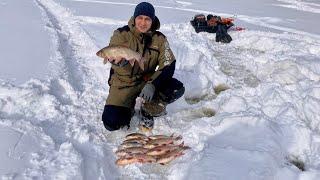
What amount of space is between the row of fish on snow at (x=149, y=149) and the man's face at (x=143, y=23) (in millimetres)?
1231

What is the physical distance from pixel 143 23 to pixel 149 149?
1488mm

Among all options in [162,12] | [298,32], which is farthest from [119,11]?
[298,32]

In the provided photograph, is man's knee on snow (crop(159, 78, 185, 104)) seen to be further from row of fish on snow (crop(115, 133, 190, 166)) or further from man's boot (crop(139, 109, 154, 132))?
row of fish on snow (crop(115, 133, 190, 166))

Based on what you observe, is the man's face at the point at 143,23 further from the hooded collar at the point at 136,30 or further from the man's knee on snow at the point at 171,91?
the man's knee on snow at the point at 171,91

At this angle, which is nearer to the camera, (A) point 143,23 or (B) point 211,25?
(A) point 143,23

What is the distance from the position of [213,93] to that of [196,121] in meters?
1.43

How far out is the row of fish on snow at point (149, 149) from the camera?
4555 mm

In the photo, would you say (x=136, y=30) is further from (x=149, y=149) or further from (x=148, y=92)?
(x=149, y=149)

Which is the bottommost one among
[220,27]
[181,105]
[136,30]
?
[181,105]

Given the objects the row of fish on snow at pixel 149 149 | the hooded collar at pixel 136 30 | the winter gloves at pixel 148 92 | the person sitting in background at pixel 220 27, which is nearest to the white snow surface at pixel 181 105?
the row of fish on snow at pixel 149 149

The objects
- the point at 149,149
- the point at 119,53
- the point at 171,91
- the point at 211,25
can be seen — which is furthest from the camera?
the point at 211,25

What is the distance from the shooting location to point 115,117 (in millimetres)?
5219

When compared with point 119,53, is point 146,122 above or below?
below

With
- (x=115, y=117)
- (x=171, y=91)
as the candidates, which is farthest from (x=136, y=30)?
(x=115, y=117)
